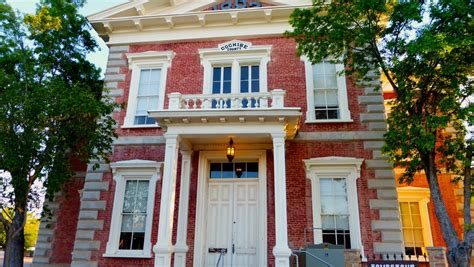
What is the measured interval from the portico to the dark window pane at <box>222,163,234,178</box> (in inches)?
7.8

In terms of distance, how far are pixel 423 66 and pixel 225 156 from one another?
617 cm

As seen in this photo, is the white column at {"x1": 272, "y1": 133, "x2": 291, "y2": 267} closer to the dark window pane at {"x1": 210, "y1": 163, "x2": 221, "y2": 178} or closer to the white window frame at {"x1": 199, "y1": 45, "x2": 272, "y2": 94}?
the dark window pane at {"x1": 210, "y1": 163, "x2": 221, "y2": 178}

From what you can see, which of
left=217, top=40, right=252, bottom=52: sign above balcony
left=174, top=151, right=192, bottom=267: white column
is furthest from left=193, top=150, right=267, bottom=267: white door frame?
left=217, top=40, right=252, bottom=52: sign above balcony

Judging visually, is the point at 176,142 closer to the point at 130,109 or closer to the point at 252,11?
the point at 130,109

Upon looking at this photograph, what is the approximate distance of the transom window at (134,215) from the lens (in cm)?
1090

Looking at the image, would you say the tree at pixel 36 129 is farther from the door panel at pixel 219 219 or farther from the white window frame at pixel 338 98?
the white window frame at pixel 338 98

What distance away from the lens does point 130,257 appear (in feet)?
34.8

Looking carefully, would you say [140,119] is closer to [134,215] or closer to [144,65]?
[144,65]

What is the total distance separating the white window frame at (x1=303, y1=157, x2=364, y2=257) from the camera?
10.3 meters

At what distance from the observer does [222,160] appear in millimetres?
11508

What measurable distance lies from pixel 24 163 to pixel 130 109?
13.8ft

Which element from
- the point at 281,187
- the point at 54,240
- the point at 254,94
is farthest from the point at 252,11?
the point at 54,240

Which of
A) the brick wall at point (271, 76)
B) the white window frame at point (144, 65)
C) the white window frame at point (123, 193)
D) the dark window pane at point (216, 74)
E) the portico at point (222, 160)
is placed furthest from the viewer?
the dark window pane at point (216, 74)

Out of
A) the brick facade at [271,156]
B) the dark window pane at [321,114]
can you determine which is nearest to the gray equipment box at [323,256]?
the brick facade at [271,156]
